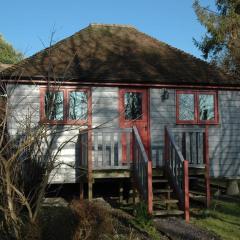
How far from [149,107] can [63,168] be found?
11.0ft

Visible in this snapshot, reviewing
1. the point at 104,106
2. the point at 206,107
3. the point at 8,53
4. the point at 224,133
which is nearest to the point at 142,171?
A: the point at 104,106

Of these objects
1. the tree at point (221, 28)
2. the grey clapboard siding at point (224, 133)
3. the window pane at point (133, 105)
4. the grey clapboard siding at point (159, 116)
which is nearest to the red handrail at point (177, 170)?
the grey clapboard siding at point (159, 116)

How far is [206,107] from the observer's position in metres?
15.6

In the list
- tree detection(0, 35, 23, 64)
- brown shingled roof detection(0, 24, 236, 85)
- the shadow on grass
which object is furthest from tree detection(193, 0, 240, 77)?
tree detection(0, 35, 23, 64)

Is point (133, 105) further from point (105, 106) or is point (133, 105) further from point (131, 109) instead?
point (105, 106)

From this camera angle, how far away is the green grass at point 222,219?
9.77 m

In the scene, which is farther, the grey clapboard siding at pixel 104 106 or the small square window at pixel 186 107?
the small square window at pixel 186 107

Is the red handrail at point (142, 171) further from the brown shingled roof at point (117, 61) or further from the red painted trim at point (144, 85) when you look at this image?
the brown shingled roof at point (117, 61)

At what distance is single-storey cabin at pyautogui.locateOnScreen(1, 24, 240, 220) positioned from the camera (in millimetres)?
12531

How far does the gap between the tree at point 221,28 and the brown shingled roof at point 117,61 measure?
12204 millimetres

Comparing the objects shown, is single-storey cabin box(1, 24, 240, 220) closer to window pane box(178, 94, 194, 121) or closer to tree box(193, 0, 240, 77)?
window pane box(178, 94, 194, 121)

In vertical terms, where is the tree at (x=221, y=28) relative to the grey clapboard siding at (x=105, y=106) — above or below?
above

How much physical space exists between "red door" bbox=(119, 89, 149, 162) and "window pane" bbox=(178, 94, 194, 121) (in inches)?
47.0

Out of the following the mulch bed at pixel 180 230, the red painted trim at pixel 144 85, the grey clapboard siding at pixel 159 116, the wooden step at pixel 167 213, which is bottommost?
the mulch bed at pixel 180 230
